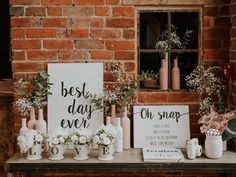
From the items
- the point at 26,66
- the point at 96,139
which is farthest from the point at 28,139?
the point at 26,66

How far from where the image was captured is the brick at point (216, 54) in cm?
348

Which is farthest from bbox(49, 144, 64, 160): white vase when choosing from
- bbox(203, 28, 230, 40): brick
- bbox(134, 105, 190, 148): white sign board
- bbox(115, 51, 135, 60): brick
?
bbox(203, 28, 230, 40): brick

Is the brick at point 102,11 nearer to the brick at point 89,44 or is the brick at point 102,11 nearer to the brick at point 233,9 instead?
the brick at point 89,44

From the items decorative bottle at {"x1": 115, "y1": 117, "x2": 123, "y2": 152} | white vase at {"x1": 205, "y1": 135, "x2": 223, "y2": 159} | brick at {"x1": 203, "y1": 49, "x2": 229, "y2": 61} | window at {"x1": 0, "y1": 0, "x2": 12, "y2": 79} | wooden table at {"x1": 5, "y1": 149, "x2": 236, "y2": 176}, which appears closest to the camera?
wooden table at {"x1": 5, "y1": 149, "x2": 236, "y2": 176}

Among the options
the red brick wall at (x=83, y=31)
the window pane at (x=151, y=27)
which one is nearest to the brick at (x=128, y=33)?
the red brick wall at (x=83, y=31)

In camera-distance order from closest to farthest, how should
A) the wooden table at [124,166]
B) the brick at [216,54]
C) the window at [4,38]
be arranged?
1. the wooden table at [124,166]
2. the brick at [216,54]
3. the window at [4,38]

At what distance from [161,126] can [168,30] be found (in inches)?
31.5

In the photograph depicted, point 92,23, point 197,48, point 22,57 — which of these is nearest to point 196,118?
point 197,48

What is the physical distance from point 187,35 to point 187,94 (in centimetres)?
49

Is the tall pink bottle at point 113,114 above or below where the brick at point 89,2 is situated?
below

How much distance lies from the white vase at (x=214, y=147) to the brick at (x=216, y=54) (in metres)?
0.72

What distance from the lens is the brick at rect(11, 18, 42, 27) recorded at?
341 cm

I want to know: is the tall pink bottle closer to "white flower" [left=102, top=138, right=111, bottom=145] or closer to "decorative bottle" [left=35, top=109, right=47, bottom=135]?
"white flower" [left=102, top=138, right=111, bottom=145]

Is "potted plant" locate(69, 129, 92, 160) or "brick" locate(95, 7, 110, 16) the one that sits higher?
"brick" locate(95, 7, 110, 16)
